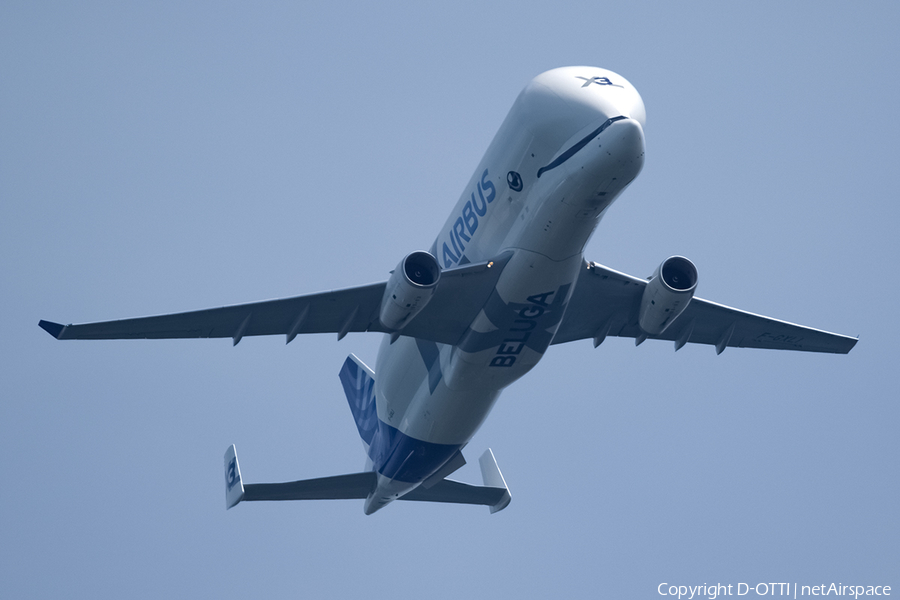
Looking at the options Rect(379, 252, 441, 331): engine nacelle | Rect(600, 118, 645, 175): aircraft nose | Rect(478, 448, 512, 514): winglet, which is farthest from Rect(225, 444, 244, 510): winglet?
Rect(600, 118, 645, 175): aircraft nose

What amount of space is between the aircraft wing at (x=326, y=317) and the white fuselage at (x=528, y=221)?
476mm

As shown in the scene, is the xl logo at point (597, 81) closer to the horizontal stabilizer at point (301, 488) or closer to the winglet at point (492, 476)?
the horizontal stabilizer at point (301, 488)

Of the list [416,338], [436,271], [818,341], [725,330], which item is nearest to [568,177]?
[436,271]

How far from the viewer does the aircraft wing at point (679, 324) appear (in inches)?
1195

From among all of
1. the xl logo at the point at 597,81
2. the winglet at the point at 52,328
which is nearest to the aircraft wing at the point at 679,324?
the xl logo at the point at 597,81

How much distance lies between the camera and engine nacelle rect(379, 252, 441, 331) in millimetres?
26266

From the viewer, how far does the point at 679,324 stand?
33688 mm

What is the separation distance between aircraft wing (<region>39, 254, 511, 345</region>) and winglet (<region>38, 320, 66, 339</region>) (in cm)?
61

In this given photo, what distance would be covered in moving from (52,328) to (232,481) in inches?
446

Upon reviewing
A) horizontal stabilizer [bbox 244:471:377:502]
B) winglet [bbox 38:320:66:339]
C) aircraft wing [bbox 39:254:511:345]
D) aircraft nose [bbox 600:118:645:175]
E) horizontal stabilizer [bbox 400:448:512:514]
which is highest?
aircraft nose [bbox 600:118:645:175]

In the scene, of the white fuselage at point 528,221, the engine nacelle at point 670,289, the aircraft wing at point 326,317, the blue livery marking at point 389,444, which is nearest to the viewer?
the white fuselage at point 528,221

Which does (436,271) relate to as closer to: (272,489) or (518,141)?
(518,141)

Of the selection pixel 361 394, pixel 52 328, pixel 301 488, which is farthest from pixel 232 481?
pixel 52 328

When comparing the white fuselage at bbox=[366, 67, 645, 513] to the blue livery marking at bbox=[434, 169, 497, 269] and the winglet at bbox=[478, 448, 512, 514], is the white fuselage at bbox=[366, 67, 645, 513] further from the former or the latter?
the winglet at bbox=[478, 448, 512, 514]
